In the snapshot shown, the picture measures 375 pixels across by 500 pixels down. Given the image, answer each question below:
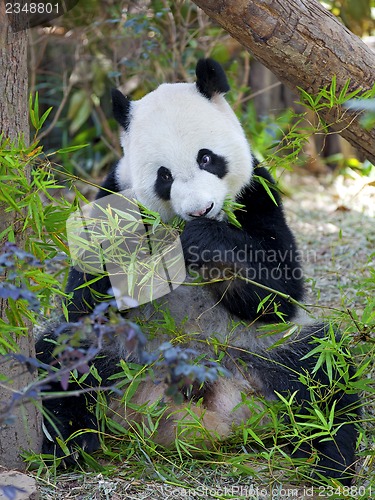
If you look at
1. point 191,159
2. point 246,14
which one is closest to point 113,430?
point 191,159

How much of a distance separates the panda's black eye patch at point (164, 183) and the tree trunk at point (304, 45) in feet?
1.99

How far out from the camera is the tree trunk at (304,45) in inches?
104

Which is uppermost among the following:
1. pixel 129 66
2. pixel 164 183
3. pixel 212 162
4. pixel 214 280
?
pixel 212 162

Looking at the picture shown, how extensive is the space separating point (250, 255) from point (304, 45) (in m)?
0.86

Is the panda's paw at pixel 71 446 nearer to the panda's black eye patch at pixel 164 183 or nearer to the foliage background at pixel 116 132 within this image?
the foliage background at pixel 116 132

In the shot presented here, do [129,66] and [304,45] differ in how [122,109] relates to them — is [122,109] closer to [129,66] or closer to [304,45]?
[304,45]

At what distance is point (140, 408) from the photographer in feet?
8.46

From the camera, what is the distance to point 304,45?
274 cm

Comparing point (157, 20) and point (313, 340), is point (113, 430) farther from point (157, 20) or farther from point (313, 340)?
point (157, 20)

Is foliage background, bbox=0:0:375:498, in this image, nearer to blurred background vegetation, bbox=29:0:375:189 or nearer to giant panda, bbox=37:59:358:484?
blurred background vegetation, bbox=29:0:375:189

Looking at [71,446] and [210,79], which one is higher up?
[210,79]

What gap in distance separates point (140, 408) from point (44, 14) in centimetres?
276

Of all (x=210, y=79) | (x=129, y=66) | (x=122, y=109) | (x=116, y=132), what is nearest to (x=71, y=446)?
(x=122, y=109)

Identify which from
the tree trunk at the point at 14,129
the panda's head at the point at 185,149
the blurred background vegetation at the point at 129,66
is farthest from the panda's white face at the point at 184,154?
the blurred background vegetation at the point at 129,66
